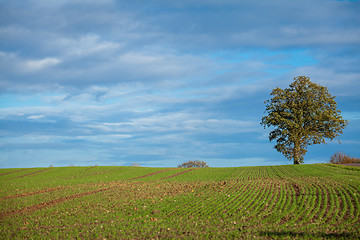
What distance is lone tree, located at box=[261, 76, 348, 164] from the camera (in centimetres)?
6116

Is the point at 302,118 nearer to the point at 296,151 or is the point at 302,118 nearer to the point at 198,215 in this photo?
the point at 296,151

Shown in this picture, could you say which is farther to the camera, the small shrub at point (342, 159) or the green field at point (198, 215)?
the small shrub at point (342, 159)

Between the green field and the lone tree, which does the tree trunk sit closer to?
the lone tree

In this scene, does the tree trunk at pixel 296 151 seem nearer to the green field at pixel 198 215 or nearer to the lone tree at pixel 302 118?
the lone tree at pixel 302 118

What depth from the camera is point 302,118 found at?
61281 millimetres

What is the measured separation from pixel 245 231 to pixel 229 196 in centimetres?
935

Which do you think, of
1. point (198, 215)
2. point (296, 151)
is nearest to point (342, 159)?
point (296, 151)

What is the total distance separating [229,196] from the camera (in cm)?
2473

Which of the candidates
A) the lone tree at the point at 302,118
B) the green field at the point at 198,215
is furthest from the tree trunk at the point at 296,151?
the green field at the point at 198,215

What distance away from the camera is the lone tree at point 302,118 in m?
61.2

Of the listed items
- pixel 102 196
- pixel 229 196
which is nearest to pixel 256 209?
pixel 229 196

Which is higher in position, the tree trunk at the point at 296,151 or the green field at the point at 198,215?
the tree trunk at the point at 296,151

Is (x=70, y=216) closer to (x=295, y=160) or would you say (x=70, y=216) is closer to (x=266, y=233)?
(x=266, y=233)

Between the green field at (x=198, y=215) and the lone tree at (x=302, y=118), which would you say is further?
the lone tree at (x=302, y=118)
